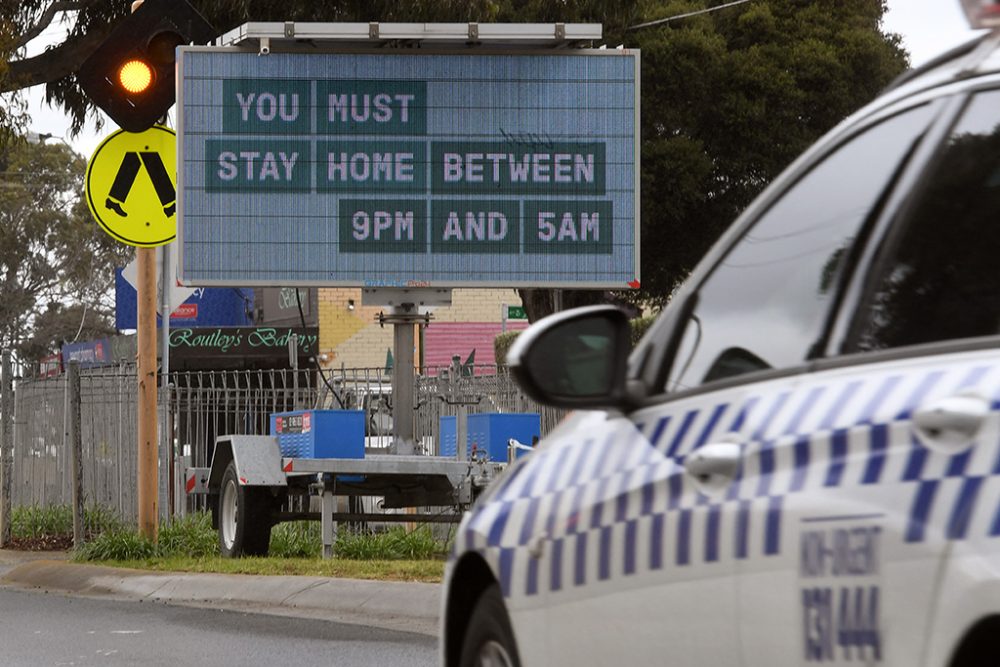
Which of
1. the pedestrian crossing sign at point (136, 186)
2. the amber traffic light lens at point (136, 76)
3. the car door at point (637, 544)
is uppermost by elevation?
the amber traffic light lens at point (136, 76)

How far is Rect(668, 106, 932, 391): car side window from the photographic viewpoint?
11.0ft

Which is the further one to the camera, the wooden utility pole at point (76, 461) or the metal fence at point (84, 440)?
the metal fence at point (84, 440)

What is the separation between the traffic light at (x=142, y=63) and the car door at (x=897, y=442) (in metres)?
9.87

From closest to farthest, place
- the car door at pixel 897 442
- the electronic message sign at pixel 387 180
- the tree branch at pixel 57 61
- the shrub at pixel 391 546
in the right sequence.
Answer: the car door at pixel 897 442, the electronic message sign at pixel 387 180, the shrub at pixel 391 546, the tree branch at pixel 57 61

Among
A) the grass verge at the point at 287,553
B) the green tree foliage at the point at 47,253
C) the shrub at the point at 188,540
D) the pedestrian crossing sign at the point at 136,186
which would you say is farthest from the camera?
the green tree foliage at the point at 47,253

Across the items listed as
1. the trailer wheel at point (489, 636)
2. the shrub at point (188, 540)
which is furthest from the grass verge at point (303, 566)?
the trailer wheel at point (489, 636)

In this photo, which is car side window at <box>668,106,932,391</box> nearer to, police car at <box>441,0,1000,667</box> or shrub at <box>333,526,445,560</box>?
police car at <box>441,0,1000,667</box>

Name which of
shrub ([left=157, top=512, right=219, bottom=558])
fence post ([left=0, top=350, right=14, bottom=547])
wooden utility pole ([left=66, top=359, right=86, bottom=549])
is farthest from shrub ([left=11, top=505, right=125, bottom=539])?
shrub ([left=157, top=512, right=219, bottom=558])

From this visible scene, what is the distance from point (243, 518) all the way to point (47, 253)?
49963mm

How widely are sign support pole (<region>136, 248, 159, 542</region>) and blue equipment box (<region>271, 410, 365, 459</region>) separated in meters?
0.99

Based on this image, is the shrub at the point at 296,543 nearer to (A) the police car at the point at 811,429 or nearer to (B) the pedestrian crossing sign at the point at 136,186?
(B) the pedestrian crossing sign at the point at 136,186

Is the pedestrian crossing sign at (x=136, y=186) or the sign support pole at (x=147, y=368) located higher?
the pedestrian crossing sign at (x=136, y=186)

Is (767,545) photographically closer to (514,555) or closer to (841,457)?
(841,457)

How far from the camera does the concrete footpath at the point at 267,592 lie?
10375 millimetres
